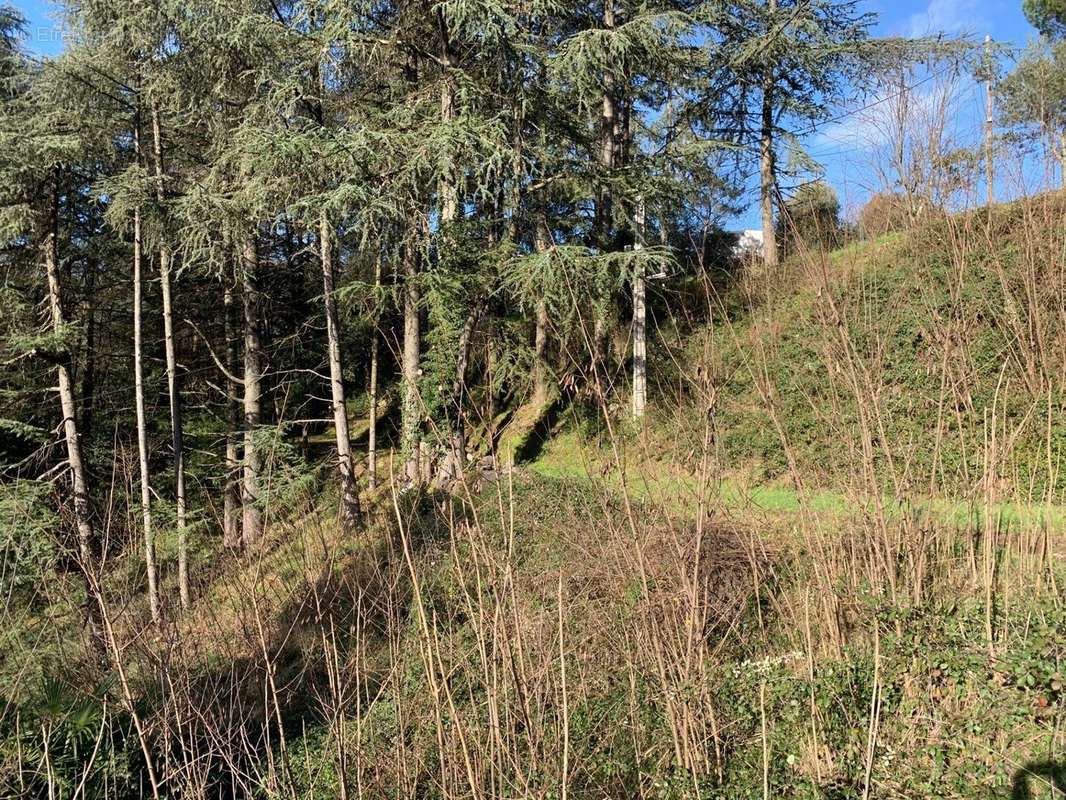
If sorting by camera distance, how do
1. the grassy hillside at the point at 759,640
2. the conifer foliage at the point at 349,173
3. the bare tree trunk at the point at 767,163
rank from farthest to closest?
1. the bare tree trunk at the point at 767,163
2. the conifer foliage at the point at 349,173
3. the grassy hillside at the point at 759,640

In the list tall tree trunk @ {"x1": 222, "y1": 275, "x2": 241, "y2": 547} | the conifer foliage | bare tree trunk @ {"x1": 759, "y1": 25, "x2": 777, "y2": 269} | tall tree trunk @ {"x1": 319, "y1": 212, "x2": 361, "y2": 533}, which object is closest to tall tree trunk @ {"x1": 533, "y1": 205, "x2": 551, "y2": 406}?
the conifer foliage

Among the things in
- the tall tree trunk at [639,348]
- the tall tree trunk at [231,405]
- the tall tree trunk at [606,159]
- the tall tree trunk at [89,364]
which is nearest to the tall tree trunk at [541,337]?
the tall tree trunk at [606,159]

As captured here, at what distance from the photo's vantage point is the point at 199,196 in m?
10.5

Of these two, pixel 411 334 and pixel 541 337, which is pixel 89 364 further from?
pixel 541 337

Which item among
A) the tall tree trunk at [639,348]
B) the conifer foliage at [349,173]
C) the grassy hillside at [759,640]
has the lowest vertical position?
the grassy hillside at [759,640]

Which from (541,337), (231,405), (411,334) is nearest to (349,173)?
(411,334)

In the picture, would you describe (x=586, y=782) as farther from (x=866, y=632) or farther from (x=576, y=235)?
(x=576, y=235)

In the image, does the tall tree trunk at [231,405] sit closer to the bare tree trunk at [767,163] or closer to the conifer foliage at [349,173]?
the conifer foliage at [349,173]

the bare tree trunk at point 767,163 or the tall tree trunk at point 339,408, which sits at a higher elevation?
the bare tree trunk at point 767,163

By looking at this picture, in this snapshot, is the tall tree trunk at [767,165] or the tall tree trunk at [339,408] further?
the tall tree trunk at [767,165]

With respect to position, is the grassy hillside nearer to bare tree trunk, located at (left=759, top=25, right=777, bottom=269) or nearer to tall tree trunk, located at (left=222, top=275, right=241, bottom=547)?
tall tree trunk, located at (left=222, top=275, right=241, bottom=547)

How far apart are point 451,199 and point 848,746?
8995mm

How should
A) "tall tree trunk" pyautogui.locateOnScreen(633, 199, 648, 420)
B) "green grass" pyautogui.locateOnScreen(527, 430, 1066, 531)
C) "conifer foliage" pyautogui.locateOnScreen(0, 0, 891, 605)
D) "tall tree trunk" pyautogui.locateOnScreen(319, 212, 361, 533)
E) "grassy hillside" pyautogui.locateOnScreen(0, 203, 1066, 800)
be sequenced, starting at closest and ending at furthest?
"grassy hillside" pyautogui.locateOnScreen(0, 203, 1066, 800) < "green grass" pyautogui.locateOnScreen(527, 430, 1066, 531) < "conifer foliage" pyautogui.locateOnScreen(0, 0, 891, 605) < "tall tree trunk" pyautogui.locateOnScreen(319, 212, 361, 533) < "tall tree trunk" pyautogui.locateOnScreen(633, 199, 648, 420)

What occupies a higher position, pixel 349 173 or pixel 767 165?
pixel 767 165
